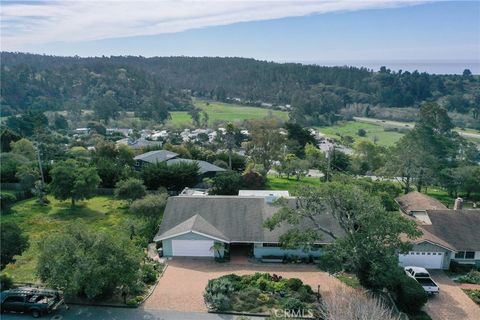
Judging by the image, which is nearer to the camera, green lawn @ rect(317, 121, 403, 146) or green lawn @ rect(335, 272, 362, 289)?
green lawn @ rect(335, 272, 362, 289)

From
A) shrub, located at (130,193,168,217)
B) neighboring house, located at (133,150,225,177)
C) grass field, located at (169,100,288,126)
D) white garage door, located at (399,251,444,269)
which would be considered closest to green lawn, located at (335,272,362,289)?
white garage door, located at (399,251,444,269)

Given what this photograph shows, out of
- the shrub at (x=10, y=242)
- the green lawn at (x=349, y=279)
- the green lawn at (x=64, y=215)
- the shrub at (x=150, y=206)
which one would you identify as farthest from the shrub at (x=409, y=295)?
the shrub at (x=10, y=242)

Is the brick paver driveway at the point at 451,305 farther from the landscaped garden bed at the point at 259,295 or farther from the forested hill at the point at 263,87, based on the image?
the forested hill at the point at 263,87

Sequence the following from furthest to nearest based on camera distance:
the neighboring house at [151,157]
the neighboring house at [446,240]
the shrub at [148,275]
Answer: the neighboring house at [151,157] → the neighboring house at [446,240] → the shrub at [148,275]

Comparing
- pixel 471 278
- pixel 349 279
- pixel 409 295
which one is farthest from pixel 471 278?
pixel 349 279

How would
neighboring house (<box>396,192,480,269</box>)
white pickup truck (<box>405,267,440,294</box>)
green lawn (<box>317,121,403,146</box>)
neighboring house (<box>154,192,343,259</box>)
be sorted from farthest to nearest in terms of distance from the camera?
green lawn (<box>317,121,403,146</box>)
neighboring house (<box>154,192,343,259</box>)
neighboring house (<box>396,192,480,269</box>)
white pickup truck (<box>405,267,440,294</box>)

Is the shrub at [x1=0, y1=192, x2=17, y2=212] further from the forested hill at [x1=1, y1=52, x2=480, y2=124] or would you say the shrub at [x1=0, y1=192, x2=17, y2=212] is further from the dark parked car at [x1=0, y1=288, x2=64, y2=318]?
the forested hill at [x1=1, y1=52, x2=480, y2=124]
